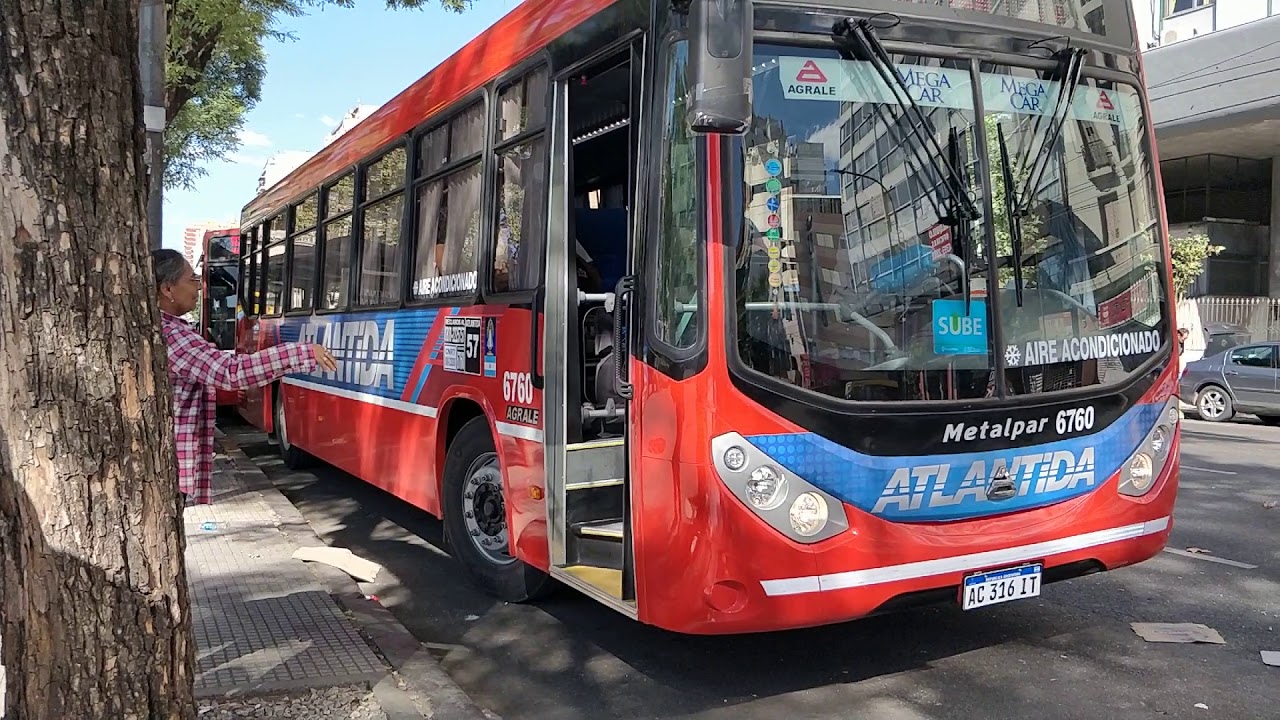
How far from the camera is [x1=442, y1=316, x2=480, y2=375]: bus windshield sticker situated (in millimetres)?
5605

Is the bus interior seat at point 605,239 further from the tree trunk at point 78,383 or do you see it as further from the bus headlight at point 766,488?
the tree trunk at point 78,383

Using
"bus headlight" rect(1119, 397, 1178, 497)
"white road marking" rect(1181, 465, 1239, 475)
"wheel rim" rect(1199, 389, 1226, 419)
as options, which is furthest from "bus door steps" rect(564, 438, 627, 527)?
"wheel rim" rect(1199, 389, 1226, 419)

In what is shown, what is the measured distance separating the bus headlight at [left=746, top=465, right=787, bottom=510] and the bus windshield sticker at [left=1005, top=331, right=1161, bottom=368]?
1.13m

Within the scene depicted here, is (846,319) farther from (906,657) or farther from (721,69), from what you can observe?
(906,657)

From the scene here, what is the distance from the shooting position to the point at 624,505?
168 inches

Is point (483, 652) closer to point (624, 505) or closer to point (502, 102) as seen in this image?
point (624, 505)

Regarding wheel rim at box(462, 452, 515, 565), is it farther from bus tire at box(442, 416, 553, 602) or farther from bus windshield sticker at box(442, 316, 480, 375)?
bus windshield sticker at box(442, 316, 480, 375)

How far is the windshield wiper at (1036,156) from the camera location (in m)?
4.13

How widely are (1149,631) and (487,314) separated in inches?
148

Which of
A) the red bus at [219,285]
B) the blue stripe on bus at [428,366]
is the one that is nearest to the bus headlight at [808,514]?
the blue stripe on bus at [428,366]

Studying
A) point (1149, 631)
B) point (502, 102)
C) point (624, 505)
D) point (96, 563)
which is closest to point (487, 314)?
point (502, 102)

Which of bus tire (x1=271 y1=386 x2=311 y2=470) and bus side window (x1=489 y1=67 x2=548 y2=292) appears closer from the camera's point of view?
bus side window (x1=489 y1=67 x2=548 y2=292)

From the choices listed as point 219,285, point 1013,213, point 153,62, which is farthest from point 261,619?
point 219,285

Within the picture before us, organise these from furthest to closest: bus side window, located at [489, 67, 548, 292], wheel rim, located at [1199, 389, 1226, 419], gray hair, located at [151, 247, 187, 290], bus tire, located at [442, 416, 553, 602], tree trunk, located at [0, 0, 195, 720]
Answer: wheel rim, located at [1199, 389, 1226, 419], bus tire, located at [442, 416, 553, 602], bus side window, located at [489, 67, 548, 292], gray hair, located at [151, 247, 187, 290], tree trunk, located at [0, 0, 195, 720]
